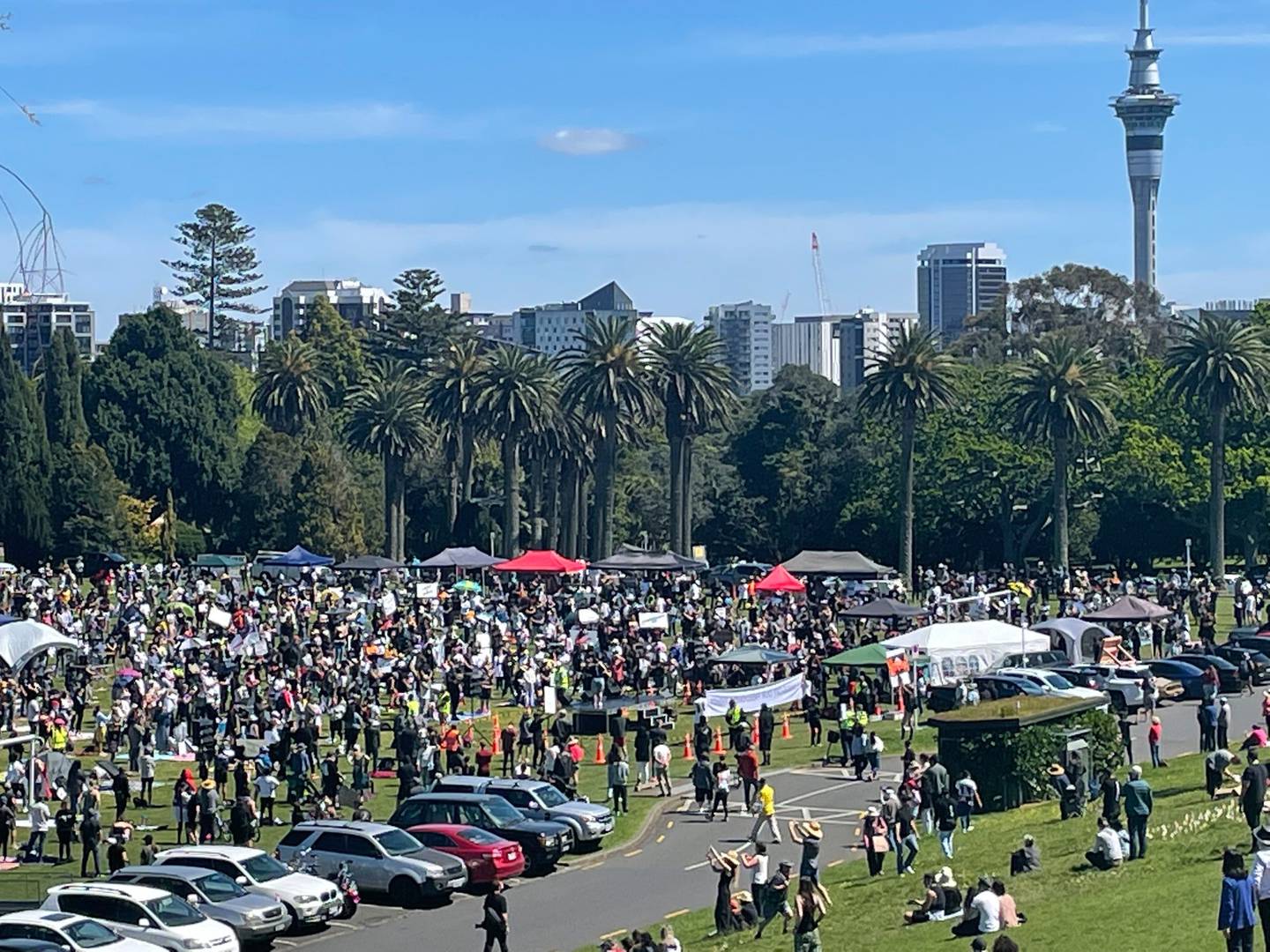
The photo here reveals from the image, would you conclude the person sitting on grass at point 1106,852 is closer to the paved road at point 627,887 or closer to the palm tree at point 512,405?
the paved road at point 627,887

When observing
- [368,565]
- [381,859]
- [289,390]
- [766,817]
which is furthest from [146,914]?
[289,390]

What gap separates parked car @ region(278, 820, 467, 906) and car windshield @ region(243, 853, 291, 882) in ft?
4.66

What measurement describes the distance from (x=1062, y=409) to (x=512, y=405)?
1107 inches

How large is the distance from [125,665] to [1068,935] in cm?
3987

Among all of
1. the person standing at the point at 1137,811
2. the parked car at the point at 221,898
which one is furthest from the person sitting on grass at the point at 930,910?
the parked car at the point at 221,898

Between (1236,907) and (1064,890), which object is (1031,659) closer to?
(1064,890)

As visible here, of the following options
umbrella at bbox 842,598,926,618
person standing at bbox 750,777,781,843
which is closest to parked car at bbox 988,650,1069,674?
umbrella at bbox 842,598,926,618

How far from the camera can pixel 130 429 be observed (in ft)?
400

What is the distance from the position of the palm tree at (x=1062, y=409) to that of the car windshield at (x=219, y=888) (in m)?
67.7

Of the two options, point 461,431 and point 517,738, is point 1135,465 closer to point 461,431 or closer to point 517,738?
point 461,431

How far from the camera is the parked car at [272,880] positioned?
31594 mm

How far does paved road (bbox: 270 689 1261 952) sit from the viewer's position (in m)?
31.3

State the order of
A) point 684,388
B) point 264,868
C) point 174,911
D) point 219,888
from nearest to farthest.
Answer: point 174,911 < point 219,888 < point 264,868 < point 684,388

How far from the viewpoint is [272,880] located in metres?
32.0
